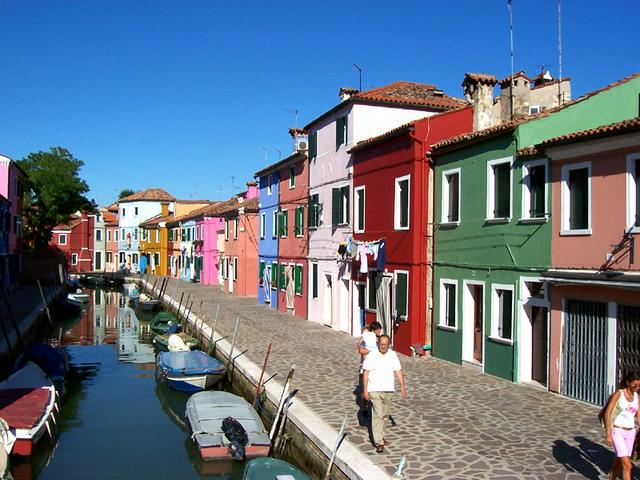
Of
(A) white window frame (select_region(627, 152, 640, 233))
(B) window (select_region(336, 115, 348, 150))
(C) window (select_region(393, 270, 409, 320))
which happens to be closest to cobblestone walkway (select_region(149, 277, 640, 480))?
(C) window (select_region(393, 270, 409, 320))

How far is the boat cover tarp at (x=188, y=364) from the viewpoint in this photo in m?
19.0

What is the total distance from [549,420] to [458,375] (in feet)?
14.4

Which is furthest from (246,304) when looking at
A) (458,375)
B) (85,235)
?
(85,235)

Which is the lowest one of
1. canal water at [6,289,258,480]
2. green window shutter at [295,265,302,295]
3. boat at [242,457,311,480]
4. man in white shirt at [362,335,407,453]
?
canal water at [6,289,258,480]

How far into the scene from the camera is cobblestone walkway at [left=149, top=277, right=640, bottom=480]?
31.4ft

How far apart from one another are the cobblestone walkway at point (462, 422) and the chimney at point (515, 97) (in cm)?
837

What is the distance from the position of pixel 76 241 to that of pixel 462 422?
76.7 m

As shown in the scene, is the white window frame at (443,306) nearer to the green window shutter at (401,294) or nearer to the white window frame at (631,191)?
the green window shutter at (401,294)

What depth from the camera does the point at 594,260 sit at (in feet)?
43.7

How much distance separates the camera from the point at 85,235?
81.8 metres

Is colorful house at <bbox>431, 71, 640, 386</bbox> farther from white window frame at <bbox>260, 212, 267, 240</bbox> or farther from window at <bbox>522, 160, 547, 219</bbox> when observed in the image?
white window frame at <bbox>260, 212, 267, 240</bbox>

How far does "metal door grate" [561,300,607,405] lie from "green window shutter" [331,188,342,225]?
13.2 m

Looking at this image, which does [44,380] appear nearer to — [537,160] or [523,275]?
[523,275]

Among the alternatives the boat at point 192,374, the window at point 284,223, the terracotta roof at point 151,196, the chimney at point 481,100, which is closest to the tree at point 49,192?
the terracotta roof at point 151,196
